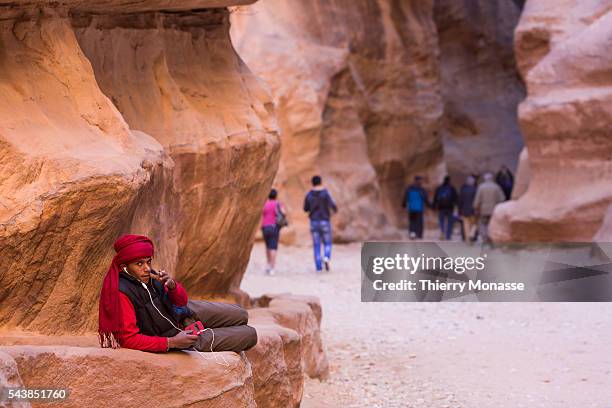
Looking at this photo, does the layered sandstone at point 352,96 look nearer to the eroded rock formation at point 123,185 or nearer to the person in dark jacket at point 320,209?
the person in dark jacket at point 320,209

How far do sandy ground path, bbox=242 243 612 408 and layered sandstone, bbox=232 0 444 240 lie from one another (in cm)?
597

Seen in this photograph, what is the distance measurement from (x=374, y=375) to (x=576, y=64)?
8.17m

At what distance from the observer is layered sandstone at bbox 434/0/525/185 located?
27.9 metres

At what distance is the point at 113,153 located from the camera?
560cm

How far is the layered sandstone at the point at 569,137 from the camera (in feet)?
48.7

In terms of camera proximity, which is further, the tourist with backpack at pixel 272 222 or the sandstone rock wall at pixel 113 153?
the tourist with backpack at pixel 272 222

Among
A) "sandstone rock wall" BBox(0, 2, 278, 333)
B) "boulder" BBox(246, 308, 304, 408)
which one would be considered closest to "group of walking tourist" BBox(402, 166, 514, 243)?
"sandstone rock wall" BBox(0, 2, 278, 333)

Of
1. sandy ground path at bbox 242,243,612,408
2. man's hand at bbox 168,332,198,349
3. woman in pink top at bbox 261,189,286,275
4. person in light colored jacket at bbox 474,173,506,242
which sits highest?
person in light colored jacket at bbox 474,173,506,242

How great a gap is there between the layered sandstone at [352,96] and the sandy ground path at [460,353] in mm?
5966

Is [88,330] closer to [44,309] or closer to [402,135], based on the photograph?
[44,309]

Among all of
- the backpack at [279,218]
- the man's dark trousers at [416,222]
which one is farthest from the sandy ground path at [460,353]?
the man's dark trousers at [416,222]

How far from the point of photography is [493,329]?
1062 centimetres

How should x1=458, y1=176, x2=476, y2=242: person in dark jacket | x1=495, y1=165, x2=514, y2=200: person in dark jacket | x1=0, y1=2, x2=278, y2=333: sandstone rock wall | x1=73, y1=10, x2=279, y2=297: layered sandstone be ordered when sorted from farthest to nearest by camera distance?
x1=495, y1=165, x2=514, y2=200: person in dark jacket
x1=458, y1=176, x2=476, y2=242: person in dark jacket
x1=73, y1=10, x2=279, y2=297: layered sandstone
x1=0, y1=2, x2=278, y2=333: sandstone rock wall

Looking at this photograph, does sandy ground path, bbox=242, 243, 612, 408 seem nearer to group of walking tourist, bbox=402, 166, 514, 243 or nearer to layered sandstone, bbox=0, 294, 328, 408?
layered sandstone, bbox=0, 294, 328, 408
